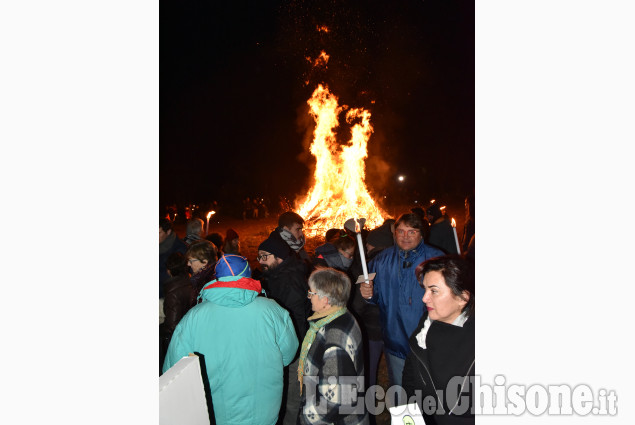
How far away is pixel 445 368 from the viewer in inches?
104

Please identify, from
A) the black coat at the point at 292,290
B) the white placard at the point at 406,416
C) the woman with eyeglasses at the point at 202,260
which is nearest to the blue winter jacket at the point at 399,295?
the black coat at the point at 292,290

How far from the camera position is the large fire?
19.5 metres

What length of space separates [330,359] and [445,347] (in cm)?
82

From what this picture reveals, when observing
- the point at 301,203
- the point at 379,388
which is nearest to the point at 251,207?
the point at 301,203

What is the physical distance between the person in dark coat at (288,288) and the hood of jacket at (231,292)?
1.32 metres

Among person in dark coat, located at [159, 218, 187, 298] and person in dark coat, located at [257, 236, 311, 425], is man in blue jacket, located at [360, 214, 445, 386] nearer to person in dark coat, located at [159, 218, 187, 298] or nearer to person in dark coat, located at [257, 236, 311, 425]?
person in dark coat, located at [257, 236, 311, 425]

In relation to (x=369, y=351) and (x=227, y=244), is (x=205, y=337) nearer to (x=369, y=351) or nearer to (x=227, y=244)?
(x=369, y=351)

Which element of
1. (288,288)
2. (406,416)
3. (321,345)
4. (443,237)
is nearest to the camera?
(406,416)

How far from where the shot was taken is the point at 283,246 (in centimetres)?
482

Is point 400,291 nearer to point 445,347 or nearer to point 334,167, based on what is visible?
point 445,347

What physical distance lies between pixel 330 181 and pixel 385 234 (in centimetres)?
1463

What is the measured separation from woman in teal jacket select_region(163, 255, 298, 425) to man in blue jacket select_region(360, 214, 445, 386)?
1.49 meters

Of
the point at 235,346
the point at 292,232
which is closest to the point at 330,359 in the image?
the point at 235,346

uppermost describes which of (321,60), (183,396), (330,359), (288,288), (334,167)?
(321,60)
